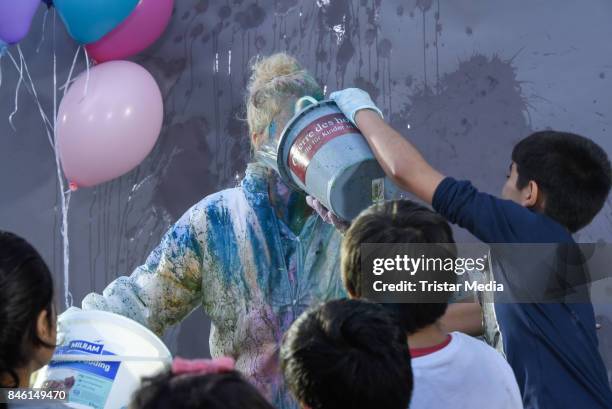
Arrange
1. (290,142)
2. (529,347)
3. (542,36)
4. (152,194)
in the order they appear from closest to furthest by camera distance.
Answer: (529,347)
(290,142)
(542,36)
(152,194)

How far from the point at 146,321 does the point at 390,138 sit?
2.57 feet

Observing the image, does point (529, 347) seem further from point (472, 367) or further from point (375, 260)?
point (375, 260)

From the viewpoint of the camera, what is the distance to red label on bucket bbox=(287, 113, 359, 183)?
1987mm

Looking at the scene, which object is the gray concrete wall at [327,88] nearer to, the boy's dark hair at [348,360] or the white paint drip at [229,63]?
the white paint drip at [229,63]

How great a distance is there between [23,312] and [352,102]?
0.88m

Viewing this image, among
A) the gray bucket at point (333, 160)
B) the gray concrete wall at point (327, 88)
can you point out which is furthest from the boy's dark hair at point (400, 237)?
the gray concrete wall at point (327, 88)

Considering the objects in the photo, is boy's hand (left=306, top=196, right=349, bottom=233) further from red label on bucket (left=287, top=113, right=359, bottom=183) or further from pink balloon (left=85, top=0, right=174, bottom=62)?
pink balloon (left=85, top=0, right=174, bottom=62)

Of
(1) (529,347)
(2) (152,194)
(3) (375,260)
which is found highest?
(3) (375,260)

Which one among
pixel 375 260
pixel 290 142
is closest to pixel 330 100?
pixel 290 142

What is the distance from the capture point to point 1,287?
1.39 m

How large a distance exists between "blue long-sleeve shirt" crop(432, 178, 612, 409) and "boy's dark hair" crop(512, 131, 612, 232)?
76 mm

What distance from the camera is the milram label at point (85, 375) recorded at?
166 cm

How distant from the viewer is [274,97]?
2.35m

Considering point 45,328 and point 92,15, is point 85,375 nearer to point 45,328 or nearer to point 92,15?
point 45,328
